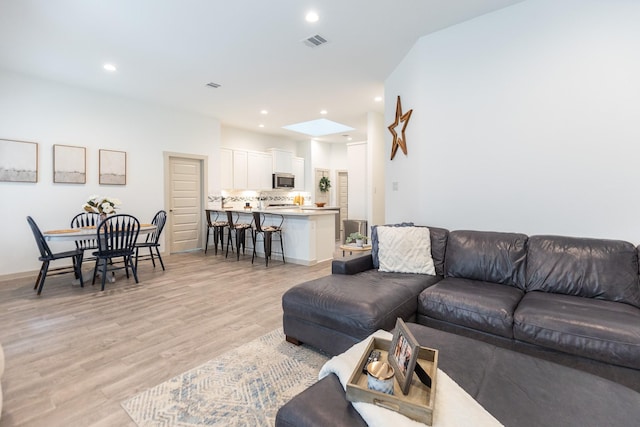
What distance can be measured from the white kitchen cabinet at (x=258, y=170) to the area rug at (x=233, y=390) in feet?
20.8

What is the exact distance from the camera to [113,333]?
271cm

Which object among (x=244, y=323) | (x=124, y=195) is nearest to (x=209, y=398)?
(x=244, y=323)

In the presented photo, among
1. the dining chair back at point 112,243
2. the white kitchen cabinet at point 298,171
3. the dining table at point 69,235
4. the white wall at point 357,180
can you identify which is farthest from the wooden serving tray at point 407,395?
the white kitchen cabinet at point 298,171

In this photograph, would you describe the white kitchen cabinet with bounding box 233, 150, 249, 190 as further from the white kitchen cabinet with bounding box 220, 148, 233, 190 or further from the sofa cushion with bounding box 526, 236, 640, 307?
the sofa cushion with bounding box 526, 236, 640, 307

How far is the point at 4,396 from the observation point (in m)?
1.86

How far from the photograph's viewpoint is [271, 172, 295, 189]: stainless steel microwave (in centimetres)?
880

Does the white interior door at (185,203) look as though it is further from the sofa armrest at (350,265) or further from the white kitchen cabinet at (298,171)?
the sofa armrest at (350,265)

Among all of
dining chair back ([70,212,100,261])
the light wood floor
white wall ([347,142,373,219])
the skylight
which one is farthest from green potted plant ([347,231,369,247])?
the skylight

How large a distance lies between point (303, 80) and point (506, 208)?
3464 mm

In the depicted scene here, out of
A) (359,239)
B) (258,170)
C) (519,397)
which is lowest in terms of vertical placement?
(519,397)

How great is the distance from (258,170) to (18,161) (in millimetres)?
4824

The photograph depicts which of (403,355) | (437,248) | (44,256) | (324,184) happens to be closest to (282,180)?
(324,184)

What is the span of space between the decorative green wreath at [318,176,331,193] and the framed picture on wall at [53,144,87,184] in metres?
6.22

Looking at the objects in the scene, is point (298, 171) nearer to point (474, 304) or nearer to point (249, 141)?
point (249, 141)
